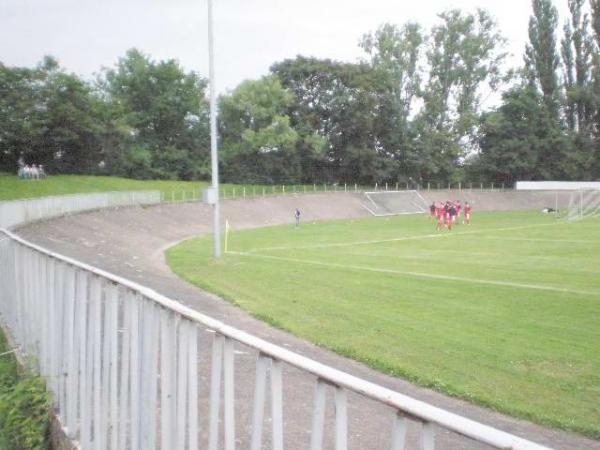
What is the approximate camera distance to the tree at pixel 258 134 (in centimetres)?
7825

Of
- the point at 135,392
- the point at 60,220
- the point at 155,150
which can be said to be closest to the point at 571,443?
the point at 135,392

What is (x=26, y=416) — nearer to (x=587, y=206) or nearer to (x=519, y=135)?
(x=587, y=206)

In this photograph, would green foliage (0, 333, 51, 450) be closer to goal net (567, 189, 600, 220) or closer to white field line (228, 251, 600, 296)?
white field line (228, 251, 600, 296)

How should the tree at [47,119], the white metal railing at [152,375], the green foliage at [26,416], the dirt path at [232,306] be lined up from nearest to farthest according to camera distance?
1. the white metal railing at [152,375]
2. the dirt path at [232,306]
3. the green foliage at [26,416]
4. the tree at [47,119]

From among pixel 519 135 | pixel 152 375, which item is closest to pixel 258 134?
pixel 519 135

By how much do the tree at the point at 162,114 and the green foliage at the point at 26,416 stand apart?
71522 millimetres

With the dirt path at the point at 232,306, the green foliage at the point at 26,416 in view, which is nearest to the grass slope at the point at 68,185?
the dirt path at the point at 232,306

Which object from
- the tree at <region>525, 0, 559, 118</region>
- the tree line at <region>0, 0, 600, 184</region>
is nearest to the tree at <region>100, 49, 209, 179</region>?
the tree line at <region>0, 0, 600, 184</region>

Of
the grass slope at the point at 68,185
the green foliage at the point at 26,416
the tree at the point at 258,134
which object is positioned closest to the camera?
the green foliage at the point at 26,416

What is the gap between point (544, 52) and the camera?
92625 mm

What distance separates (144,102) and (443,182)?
42.6m

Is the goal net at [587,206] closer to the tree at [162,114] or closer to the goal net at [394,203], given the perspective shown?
the goal net at [394,203]

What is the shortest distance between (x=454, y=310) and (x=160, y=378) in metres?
10.6

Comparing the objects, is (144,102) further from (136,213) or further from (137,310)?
(137,310)
